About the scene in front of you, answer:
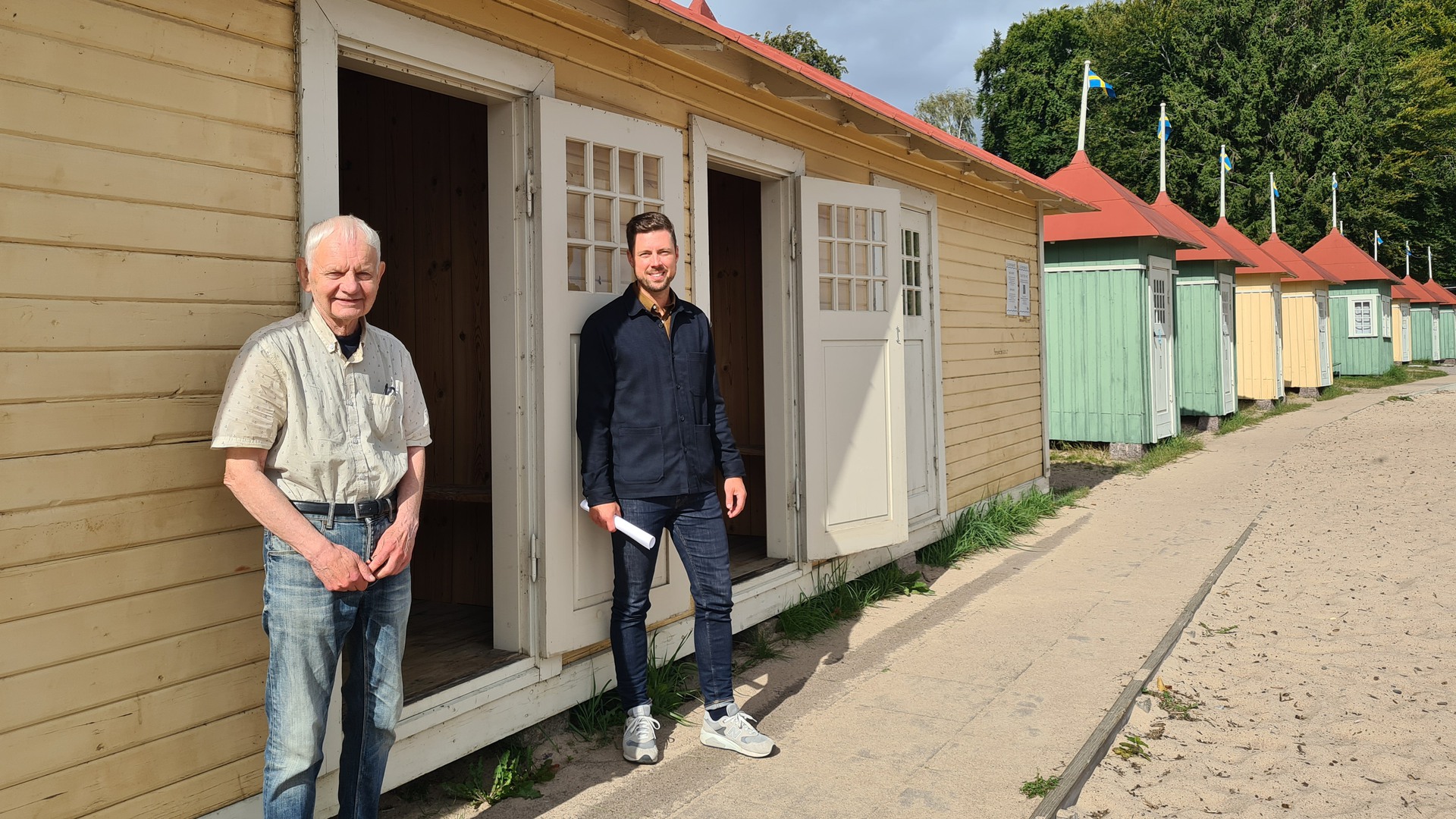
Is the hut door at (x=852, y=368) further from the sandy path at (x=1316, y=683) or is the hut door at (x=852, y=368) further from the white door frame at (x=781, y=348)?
the sandy path at (x=1316, y=683)

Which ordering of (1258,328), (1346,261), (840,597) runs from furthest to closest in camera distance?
(1346,261)
(1258,328)
(840,597)

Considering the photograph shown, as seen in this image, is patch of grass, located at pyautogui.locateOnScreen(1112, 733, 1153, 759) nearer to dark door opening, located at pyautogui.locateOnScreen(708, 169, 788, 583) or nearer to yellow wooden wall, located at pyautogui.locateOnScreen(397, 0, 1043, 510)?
yellow wooden wall, located at pyautogui.locateOnScreen(397, 0, 1043, 510)

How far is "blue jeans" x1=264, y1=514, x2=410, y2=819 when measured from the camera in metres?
2.51

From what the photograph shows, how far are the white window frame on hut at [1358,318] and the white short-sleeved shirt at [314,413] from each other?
30.5 m

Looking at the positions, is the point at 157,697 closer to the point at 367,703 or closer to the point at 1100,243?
the point at 367,703

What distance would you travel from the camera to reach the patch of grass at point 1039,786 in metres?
3.67

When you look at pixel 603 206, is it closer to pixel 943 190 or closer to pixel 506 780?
pixel 506 780

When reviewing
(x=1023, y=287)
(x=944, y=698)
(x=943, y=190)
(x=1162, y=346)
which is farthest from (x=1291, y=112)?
(x=944, y=698)

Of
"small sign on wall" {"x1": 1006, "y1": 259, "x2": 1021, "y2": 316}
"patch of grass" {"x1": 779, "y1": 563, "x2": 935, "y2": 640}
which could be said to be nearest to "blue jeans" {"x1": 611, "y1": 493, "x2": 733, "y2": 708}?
"patch of grass" {"x1": 779, "y1": 563, "x2": 935, "y2": 640}

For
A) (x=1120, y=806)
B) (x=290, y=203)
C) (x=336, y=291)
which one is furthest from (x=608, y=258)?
(x=1120, y=806)

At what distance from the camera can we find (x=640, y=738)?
13.0 ft

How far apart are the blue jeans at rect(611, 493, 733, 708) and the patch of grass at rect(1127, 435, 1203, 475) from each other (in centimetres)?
975

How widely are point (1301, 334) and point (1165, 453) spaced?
37.9 ft

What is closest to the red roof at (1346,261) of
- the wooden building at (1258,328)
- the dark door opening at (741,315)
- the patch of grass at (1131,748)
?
the wooden building at (1258,328)
